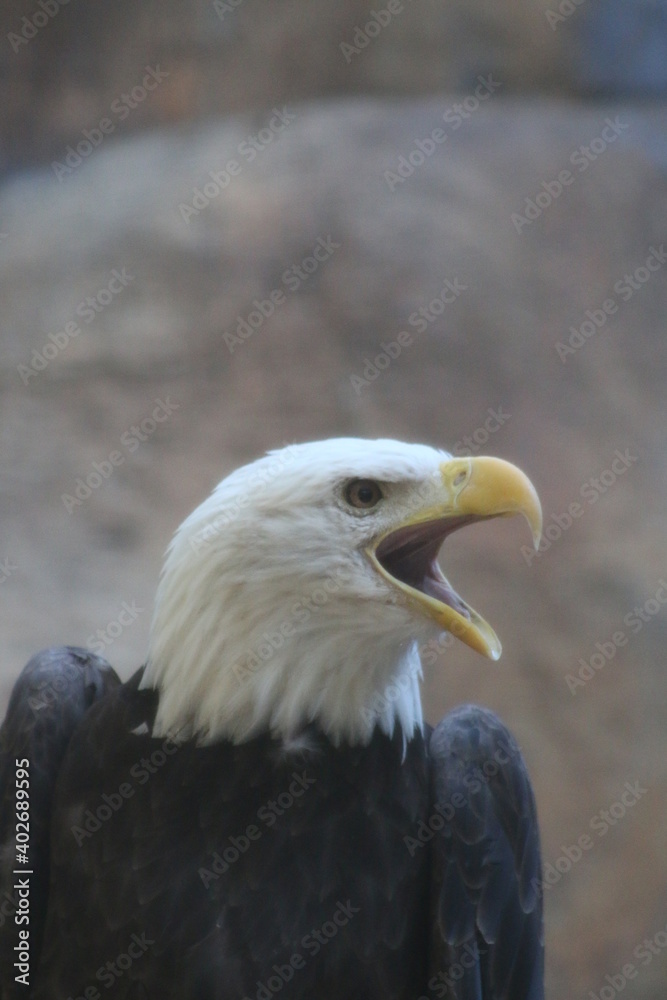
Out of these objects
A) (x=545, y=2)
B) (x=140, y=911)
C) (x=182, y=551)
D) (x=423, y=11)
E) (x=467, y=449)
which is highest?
(x=545, y=2)

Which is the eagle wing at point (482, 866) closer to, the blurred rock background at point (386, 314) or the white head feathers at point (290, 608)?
the white head feathers at point (290, 608)

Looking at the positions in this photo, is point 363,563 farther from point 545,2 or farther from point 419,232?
point 545,2

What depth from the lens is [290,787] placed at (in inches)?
85.2

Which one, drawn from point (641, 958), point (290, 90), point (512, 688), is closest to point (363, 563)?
point (512, 688)

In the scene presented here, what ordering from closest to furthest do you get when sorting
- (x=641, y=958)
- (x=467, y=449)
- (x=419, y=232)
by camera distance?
(x=641, y=958), (x=467, y=449), (x=419, y=232)

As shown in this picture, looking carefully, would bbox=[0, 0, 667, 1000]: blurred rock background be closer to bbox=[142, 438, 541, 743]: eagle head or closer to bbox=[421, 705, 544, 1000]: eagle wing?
bbox=[421, 705, 544, 1000]: eagle wing

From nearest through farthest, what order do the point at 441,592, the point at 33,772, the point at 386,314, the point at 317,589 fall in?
the point at 317,589, the point at 441,592, the point at 33,772, the point at 386,314

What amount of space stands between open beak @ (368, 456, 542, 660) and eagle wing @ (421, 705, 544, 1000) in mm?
406

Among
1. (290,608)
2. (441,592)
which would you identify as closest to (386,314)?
(441,592)

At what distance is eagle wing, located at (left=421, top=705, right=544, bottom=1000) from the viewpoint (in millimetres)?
2209

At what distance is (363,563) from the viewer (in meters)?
2.07

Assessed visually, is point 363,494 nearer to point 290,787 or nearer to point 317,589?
point 317,589

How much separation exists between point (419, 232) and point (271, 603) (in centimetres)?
361

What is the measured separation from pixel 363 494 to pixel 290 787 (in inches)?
25.0
